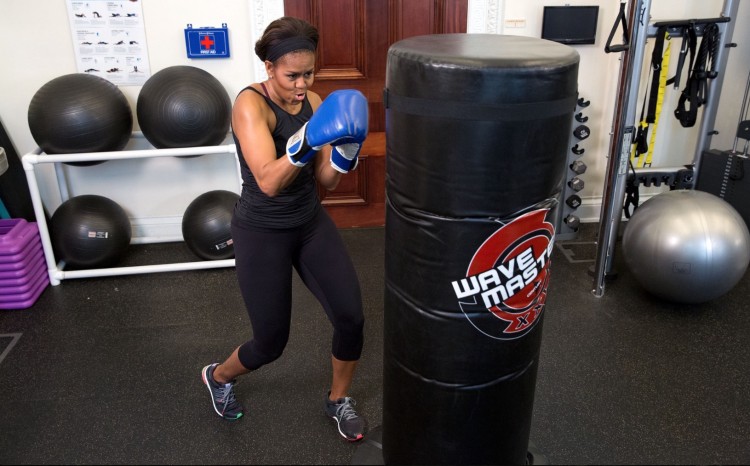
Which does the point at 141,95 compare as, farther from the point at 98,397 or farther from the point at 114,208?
the point at 98,397

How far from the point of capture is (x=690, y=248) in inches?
114

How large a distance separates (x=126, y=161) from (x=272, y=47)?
2.30 meters

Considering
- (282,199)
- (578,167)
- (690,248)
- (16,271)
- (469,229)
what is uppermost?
(469,229)

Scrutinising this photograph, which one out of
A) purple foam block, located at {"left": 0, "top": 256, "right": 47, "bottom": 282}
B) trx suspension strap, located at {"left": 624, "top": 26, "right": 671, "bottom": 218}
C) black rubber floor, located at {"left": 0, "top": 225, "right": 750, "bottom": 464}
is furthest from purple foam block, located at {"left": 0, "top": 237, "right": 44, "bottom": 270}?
trx suspension strap, located at {"left": 624, "top": 26, "right": 671, "bottom": 218}

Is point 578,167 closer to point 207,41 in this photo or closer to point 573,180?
point 573,180

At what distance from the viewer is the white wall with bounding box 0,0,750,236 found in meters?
3.43

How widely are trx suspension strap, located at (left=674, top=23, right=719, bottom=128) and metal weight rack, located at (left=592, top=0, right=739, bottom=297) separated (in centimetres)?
3

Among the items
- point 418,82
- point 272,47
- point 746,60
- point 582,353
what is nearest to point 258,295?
point 272,47

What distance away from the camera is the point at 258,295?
199cm

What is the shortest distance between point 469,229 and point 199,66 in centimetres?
269

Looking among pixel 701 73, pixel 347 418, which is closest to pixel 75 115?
pixel 347 418

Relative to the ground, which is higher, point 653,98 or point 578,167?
point 653,98

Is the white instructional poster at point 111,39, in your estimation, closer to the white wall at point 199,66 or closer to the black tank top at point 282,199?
the white wall at point 199,66

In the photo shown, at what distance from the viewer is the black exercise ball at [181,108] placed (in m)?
3.21
